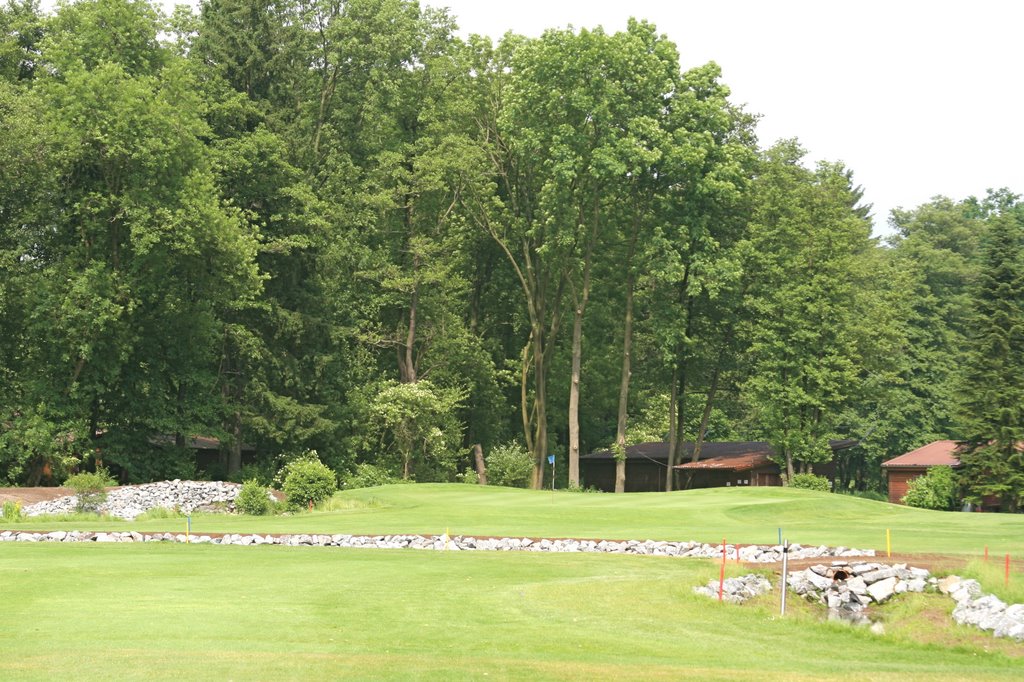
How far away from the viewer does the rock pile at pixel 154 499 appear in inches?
1532

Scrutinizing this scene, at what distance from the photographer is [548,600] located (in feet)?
63.9

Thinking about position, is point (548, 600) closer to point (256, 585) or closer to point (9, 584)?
point (256, 585)

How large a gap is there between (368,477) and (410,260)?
13.5 metres

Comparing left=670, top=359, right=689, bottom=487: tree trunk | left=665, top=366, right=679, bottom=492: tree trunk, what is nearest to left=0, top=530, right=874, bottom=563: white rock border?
left=665, top=366, right=679, bottom=492: tree trunk

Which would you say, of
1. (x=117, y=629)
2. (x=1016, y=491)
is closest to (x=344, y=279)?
(x=1016, y=491)

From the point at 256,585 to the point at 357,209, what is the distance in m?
45.3

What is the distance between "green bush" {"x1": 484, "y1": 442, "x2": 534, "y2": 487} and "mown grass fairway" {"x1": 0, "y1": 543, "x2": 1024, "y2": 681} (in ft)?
122

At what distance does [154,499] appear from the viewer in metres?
40.8

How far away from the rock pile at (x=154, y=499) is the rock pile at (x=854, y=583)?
24.6m

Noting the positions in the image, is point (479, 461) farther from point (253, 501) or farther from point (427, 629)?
point (427, 629)

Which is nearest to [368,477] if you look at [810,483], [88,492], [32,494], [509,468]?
[509,468]

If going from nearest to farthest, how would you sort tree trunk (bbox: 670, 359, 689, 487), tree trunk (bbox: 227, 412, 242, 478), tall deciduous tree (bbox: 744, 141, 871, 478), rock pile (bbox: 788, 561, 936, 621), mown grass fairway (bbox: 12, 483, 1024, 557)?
1. rock pile (bbox: 788, 561, 936, 621)
2. mown grass fairway (bbox: 12, 483, 1024, 557)
3. tree trunk (bbox: 227, 412, 242, 478)
4. tall deciduous tree (bbox: 744, 141, 871, 478)
5. tree trunk (bbox: 670, 359, 689, 487)

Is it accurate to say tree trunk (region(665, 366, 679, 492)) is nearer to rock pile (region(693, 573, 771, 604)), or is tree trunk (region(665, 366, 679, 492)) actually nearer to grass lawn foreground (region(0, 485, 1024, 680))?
grass lawn foreground (region(0, 485, 1024, 680))

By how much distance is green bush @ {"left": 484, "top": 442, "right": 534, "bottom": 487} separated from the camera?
61562mm
